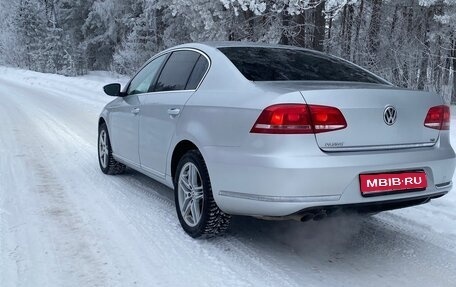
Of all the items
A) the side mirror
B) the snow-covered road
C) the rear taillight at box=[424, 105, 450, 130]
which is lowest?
the snow-covered road

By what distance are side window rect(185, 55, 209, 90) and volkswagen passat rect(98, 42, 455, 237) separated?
0.05ft

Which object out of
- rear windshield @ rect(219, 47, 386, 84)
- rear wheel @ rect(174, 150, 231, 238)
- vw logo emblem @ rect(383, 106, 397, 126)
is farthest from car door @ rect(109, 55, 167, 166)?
vw logo emblem @ rect(383, 106, 397, 126)

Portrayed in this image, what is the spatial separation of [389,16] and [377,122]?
1763 centimetres

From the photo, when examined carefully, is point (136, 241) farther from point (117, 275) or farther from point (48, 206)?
point (48, 206)

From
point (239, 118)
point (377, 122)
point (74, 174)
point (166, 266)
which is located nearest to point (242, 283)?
point (166, 266)

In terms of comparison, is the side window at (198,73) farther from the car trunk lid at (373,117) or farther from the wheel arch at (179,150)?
the car trunk lid at (373,117)

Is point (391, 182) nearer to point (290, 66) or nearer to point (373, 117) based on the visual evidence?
point (373, 117)

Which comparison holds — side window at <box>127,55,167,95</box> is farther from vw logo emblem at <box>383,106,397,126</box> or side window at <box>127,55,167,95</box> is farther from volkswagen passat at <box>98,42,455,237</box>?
vw logo emblem at <box>383,106,397,126</box>

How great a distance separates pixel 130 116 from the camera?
5.14 meters

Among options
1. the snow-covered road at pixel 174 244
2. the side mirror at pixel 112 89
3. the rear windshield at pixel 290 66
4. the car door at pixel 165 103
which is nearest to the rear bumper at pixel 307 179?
the snow-covered road at pixel 174 244

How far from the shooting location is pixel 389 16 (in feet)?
63.0

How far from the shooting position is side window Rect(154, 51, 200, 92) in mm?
4270

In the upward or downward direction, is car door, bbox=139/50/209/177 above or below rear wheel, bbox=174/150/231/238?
above

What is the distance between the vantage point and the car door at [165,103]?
4.09 m
